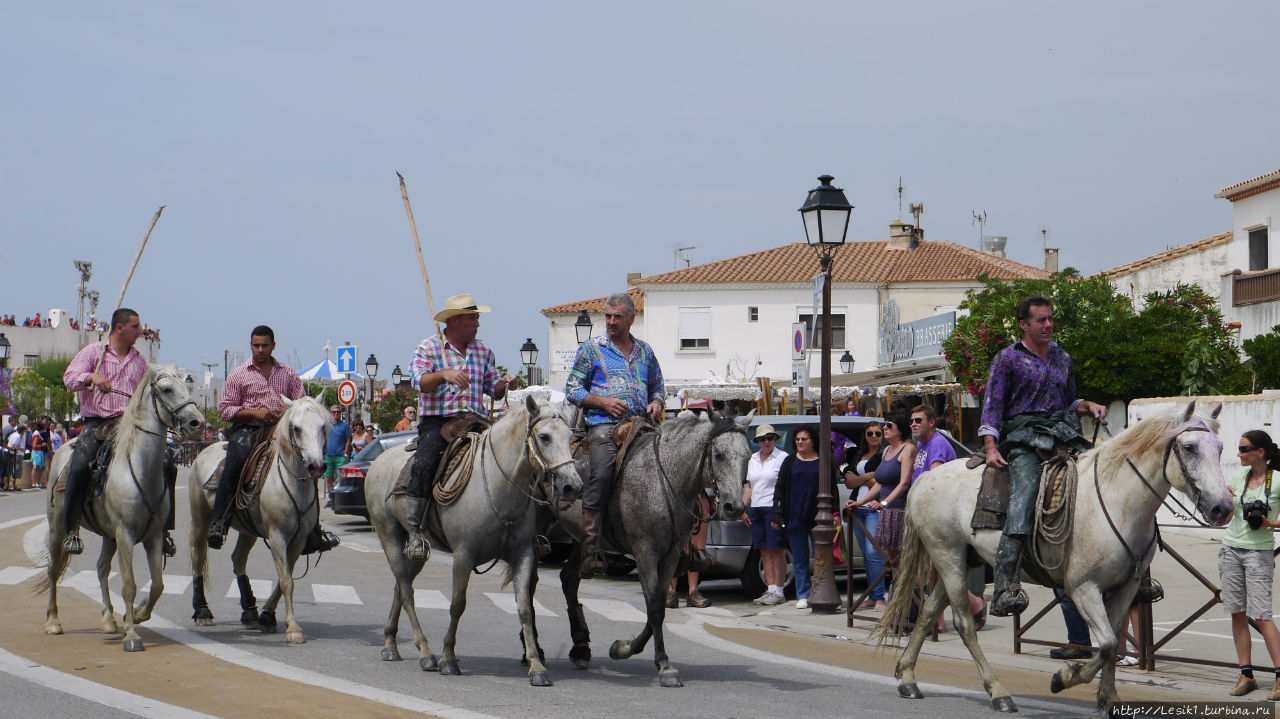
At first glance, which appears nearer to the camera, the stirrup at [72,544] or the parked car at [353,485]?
the stirrup at [72,544]

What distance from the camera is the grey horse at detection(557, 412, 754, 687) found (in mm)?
8398

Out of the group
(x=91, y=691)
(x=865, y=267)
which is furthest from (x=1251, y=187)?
(x=91, y=691)

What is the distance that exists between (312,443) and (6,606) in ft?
14.4

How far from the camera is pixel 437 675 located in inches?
343

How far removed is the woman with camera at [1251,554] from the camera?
28.0 ft

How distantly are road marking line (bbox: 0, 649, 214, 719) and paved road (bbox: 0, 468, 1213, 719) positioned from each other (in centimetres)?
2

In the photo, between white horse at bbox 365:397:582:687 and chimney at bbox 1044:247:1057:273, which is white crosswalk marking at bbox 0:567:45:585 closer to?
white horse at bbox 365:397:582:687

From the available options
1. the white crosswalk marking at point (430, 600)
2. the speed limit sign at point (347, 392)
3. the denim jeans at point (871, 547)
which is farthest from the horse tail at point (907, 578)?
the speed limit sign at point (347, 392)

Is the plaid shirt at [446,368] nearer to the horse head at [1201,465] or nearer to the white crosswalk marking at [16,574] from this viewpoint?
the horse head at [1201,465]

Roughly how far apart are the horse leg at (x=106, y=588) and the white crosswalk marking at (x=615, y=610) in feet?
14.7

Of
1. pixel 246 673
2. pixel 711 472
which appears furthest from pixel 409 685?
pixel 711 472

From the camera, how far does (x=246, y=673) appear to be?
859 centimetres

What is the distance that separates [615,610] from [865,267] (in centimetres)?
4891

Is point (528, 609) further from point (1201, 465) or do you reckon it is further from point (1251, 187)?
point (1251, 187)
